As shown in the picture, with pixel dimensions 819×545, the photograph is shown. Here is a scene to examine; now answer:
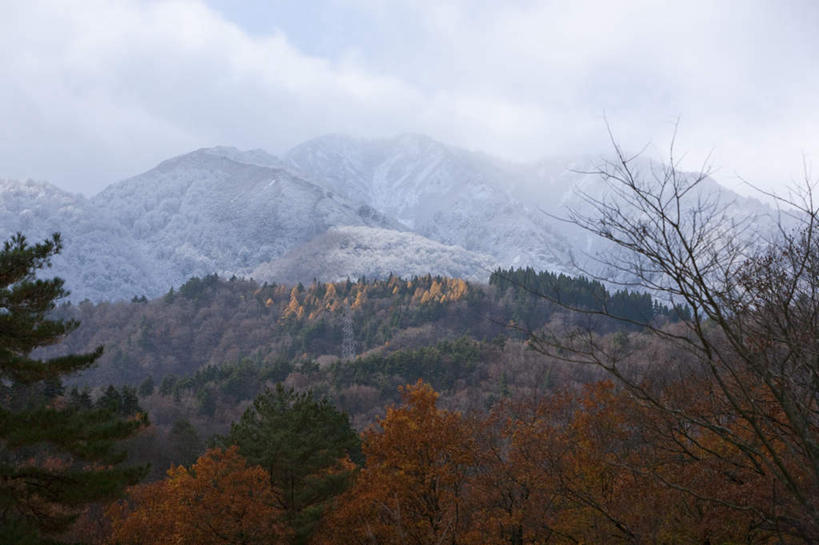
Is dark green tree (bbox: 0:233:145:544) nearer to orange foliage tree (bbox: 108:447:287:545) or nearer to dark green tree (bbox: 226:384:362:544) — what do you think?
orange foliage tree (bbox: 108:447:287:545)

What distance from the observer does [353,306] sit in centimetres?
13038

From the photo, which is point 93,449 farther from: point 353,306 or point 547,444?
point 353,306

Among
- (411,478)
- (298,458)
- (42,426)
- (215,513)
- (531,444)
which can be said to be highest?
(42,426)

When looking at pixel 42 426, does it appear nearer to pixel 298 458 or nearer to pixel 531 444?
pixel 298 458

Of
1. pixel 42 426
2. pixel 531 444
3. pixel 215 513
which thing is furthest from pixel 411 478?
pixel 42 426

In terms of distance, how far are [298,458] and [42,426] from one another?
12.1 metres

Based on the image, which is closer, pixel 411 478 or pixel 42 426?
pixel 42 426

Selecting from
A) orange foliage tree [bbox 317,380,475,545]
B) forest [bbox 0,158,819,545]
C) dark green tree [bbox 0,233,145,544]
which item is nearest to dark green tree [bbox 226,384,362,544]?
forest [bbox 0,158,819,545]

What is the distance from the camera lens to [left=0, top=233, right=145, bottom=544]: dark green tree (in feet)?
40.7

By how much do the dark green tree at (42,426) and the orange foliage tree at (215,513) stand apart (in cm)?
611

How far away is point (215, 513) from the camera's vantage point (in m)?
20.0

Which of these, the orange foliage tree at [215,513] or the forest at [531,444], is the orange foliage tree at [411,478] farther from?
the orange foliage tree at [215,513]

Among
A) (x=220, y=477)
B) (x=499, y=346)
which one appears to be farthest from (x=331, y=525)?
(x=499, y=346)

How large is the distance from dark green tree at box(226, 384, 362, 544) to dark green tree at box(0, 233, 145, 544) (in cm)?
888
